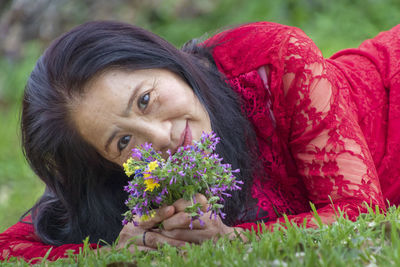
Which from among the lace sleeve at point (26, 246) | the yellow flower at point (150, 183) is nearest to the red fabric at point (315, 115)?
the yellow flower at point (150, 183)

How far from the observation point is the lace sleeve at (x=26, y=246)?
3000 mm

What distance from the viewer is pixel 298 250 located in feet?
6.86

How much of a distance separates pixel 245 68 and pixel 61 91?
100 centimetres

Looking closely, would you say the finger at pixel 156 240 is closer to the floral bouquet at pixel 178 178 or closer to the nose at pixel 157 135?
the floral bouquet at pixel 178 178

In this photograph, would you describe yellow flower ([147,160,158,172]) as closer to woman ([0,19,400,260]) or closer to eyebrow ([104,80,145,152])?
woman ([0,19,400,260])

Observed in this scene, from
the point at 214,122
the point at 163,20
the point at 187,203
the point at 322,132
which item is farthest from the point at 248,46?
the point at 163,20

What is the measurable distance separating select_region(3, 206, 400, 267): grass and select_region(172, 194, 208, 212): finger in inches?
6.0

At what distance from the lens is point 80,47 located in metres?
2.89

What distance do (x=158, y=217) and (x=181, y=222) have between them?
119 millimetres

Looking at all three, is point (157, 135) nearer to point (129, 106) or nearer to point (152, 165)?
point (129, 106)

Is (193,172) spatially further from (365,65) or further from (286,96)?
(365,65)

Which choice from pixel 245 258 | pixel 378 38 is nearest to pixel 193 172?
pixel 245 258

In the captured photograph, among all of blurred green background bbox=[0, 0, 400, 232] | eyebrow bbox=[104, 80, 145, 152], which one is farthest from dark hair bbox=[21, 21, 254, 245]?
blurred green background bbox=[0, 0, 400, 232]

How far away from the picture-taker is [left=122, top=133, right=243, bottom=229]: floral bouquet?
229cm
